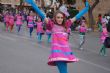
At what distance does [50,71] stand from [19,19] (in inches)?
793

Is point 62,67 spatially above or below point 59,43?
below

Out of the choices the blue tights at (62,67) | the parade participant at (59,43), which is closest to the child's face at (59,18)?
the parade participant at (59,43)

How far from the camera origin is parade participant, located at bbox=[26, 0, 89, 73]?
7.25 meters

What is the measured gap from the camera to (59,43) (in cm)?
741

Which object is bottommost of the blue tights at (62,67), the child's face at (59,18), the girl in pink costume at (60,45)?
the blue tights at (62,67)

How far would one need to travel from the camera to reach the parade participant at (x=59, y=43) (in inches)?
286

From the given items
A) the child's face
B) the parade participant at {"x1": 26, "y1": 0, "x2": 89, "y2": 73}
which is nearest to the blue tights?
the parade participant at {"x1": 26, "y1": 0, "x2": 89, "y2": 73}

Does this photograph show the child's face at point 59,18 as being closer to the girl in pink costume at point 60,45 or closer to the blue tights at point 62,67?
the girl in pink costume at point 60,45

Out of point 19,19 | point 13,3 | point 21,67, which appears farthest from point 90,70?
point 13,3

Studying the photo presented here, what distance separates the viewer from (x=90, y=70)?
12.0 metres

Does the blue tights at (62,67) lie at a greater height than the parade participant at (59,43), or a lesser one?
lesser

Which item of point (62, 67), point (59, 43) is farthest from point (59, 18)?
point (62, 67)

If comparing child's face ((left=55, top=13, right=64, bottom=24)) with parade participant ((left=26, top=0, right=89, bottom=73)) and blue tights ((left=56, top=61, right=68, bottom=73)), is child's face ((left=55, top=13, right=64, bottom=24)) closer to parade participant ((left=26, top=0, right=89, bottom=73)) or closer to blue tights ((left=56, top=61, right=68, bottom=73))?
parade participant ((left=26, top=0, right=89, bottom=73))

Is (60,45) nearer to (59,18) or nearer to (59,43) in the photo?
(59,43)
